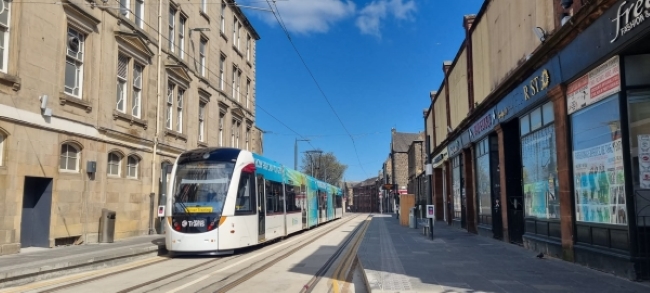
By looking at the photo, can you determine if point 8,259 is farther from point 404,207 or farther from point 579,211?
point 404,207

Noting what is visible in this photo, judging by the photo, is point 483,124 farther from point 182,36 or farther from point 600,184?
→ point 182,36

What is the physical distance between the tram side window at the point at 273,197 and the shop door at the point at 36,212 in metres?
6.47

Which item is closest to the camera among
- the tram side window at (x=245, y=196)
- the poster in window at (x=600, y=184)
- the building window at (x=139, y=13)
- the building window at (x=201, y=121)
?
the poster in window at (x=600, y=184)

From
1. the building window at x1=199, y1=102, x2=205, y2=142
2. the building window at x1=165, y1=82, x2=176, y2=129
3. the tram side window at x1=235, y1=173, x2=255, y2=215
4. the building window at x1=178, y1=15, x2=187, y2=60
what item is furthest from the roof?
the tram side window at x1=235, y1=173, x2=255, y2=215

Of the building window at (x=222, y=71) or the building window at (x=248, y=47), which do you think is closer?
the building window at (x=222, y=71)

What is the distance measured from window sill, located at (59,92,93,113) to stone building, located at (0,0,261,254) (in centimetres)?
4

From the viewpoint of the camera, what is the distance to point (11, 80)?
12586 mm

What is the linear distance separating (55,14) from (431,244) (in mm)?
13463

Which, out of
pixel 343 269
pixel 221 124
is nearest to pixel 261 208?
pixel 343 269

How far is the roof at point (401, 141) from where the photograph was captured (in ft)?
288

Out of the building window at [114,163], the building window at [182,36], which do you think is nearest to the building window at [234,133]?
the building window at [182,36]

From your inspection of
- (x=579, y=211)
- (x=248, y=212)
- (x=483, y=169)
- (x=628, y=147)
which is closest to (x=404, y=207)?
(x=483, y=169)

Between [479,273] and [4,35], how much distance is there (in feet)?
41.6

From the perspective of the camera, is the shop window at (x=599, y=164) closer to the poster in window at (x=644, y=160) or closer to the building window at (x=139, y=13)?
the poster in window at (x=644, y=160)
